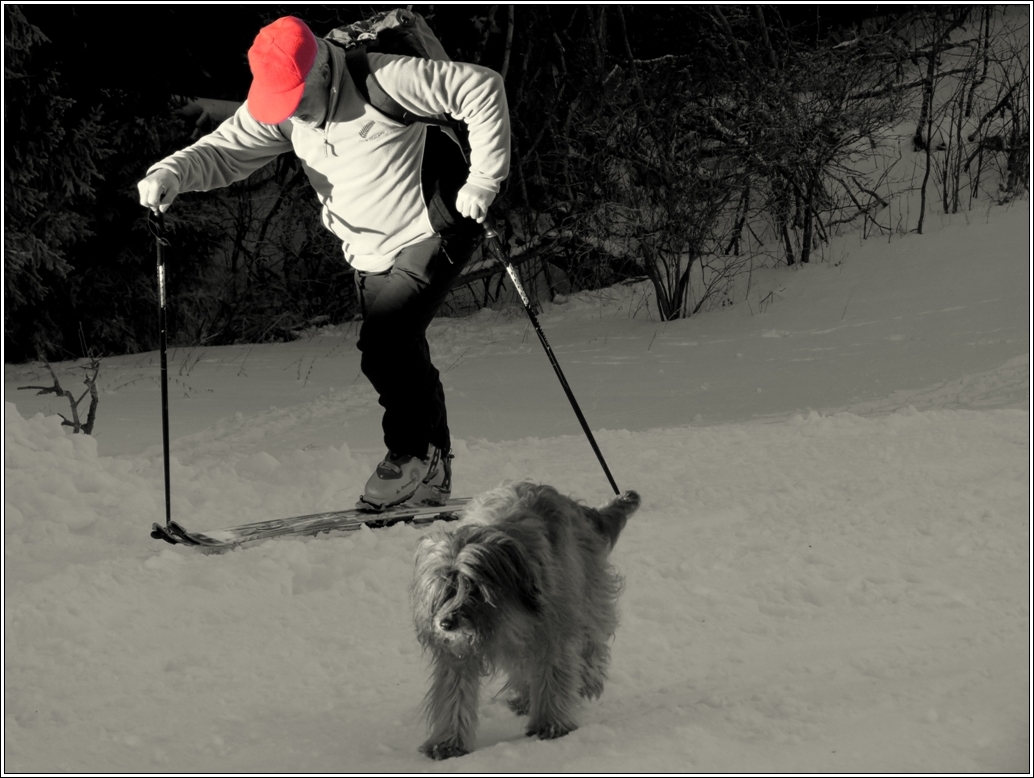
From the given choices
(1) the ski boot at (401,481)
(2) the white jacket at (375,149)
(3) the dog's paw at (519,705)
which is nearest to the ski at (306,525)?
(1) the ski boot at (401,481)

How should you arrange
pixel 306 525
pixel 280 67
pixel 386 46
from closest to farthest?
1. pixel 280 67
2. pixel 386 46
3. pixel 306 525

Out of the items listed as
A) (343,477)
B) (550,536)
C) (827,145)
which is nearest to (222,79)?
(827,145)

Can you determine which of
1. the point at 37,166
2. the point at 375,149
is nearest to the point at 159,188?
the point at 375,149

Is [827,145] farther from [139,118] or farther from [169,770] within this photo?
[169,770]

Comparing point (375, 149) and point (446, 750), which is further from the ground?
point (375, 149)

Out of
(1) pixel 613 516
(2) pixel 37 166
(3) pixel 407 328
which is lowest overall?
(1) pixel 613 516

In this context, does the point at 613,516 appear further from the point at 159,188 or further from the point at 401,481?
the point at 159,188

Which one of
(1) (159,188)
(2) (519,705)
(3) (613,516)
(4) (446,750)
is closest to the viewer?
(4) (446,750)

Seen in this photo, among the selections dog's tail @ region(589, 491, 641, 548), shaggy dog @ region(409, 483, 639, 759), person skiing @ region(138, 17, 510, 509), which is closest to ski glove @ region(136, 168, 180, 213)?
person skiing @ region(138, 17, 510, 509)

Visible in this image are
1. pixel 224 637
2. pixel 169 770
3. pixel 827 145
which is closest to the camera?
pixel 169 770

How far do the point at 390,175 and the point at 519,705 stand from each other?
2.45 m

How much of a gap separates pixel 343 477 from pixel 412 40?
87.4 inches

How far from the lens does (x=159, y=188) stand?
462 centimetres

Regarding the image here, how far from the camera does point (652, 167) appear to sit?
11375mm
